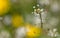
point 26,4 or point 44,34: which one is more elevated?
point 26,4

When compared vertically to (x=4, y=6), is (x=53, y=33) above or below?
below

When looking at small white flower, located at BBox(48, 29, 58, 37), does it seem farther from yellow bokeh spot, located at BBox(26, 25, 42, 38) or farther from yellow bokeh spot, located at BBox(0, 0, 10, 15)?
yellow bokeh spot, located at BBox(0, 0, 10, 15)

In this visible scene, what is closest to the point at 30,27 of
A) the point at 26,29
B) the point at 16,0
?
the point at 26,29

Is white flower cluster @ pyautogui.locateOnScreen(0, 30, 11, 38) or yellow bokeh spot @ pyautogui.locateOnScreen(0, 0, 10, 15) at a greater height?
yellow bokeh spot @ pyautogui.locateOnScreen(0, 0, 10, 15)

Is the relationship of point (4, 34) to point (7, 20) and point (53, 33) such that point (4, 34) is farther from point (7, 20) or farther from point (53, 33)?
point (53, 33)

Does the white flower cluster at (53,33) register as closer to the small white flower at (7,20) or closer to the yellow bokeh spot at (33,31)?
the yellow bokeh spot at (33,31)

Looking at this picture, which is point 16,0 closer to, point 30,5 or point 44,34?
point 30,5

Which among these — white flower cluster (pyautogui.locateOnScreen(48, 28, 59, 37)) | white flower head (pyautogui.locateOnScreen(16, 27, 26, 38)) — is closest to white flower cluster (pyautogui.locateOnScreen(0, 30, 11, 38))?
white flower head (pyautogui.locateOnScreen(16, 27, 26, 38))

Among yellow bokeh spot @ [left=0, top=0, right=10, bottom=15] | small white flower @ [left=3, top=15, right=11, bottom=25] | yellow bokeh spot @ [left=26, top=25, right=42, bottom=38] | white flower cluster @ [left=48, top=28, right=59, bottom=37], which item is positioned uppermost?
yellow bokeh spot @ [left=0, top=0, right=10, bottom=15]

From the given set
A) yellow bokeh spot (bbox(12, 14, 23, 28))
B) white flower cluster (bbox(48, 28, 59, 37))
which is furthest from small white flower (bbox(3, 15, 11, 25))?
white flower cluster (bbox(48, 28, 59, 37))

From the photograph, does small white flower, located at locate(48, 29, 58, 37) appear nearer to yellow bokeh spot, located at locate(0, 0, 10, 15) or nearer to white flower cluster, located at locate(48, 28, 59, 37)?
white flower cluster, located at locate(48, 28, 59, 37)

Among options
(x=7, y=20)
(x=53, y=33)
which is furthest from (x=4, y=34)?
(x=53, y=33)
